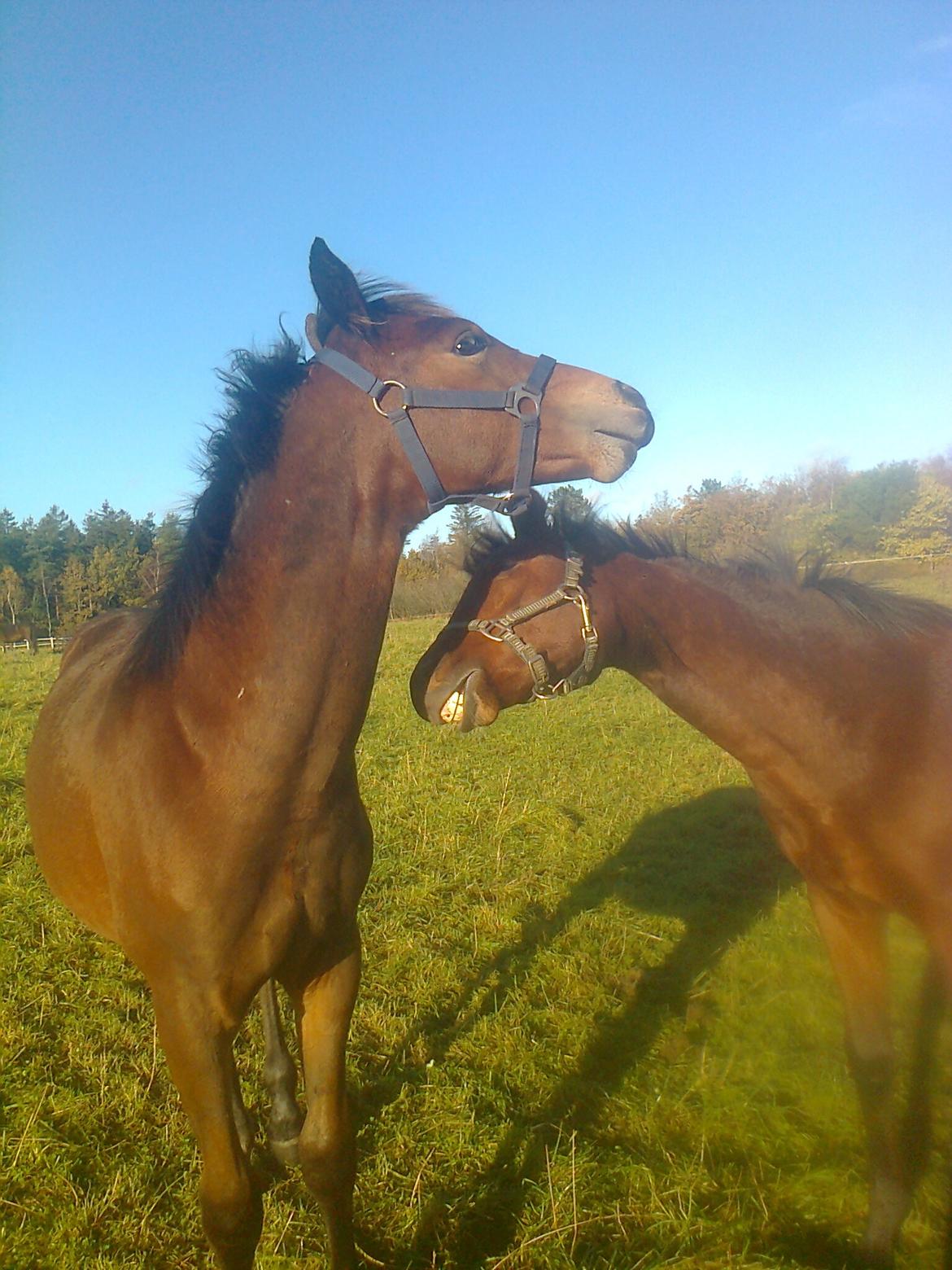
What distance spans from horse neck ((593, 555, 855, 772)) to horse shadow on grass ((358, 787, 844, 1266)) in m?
1.85

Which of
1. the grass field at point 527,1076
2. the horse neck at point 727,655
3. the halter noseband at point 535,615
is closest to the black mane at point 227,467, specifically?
the halter noseband at point 535,615

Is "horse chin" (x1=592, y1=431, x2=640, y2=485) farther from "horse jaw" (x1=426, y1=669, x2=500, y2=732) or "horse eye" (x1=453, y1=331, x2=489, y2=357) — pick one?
"horse jaw" (x1=426, y1=669, x2=500, y2=732)

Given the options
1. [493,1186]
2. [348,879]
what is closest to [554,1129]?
[493,1186]

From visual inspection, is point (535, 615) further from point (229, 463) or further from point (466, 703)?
point (229, 463)

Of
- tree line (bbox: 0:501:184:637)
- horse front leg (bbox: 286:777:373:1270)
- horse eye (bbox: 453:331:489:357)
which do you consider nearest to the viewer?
horse eye (bbox: 453:331:489:357)

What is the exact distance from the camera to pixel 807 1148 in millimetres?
3436

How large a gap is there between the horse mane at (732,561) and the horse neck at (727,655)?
0.08m

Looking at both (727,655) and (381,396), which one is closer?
(381,396)

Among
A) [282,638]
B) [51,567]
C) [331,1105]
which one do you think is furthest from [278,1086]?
[51,567]

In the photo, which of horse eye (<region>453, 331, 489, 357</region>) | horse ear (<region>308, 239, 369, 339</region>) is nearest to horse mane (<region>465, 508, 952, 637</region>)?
horse eye (<region>453, 331, 489, 357</region>)

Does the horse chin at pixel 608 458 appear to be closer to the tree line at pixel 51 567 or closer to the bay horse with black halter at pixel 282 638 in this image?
the bay horse with black halter at pixel 282 638

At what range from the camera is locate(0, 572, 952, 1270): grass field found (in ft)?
9.75

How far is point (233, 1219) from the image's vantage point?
244 centimetres

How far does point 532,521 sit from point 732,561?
35.0 inches
